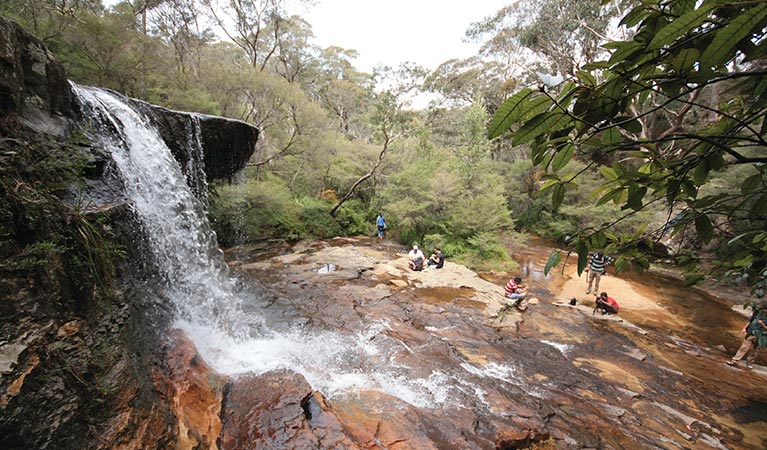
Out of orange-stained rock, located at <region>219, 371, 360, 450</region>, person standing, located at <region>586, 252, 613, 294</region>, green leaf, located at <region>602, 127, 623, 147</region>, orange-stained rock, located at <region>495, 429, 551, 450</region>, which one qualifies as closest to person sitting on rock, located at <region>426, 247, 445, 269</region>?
person standing, located at <region>586, 252, 613, 294</region>

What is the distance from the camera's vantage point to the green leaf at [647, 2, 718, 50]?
0.75 metres

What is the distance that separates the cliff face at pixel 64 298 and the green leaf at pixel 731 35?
3.34 metres

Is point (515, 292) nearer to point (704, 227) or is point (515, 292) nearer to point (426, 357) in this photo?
point (426, 357)

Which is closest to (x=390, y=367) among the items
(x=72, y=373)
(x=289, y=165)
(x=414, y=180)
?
(x=72, y=373)

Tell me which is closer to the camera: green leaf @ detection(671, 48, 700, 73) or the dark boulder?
green leaf @ detection(671, 48, 700, 73)

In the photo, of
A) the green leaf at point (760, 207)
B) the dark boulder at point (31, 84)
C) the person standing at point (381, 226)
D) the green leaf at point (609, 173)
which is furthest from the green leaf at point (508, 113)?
the person standing at point (381, 226)

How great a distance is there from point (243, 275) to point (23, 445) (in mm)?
6263

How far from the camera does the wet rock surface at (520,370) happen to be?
329 cm

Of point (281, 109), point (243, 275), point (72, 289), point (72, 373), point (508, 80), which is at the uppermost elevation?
point (508, 80)

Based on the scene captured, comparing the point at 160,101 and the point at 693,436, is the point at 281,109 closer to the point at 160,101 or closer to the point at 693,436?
the point at 160,101

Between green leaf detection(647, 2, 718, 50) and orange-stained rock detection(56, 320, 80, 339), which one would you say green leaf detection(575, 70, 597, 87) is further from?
orange-stained rock detection(56, 320, 80, 339)

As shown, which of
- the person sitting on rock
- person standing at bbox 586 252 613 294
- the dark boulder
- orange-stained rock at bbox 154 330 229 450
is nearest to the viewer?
orange-stained rock at bbox 154 330 229 450

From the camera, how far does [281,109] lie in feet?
40.4

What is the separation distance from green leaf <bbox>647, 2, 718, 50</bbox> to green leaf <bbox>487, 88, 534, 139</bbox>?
322mm
